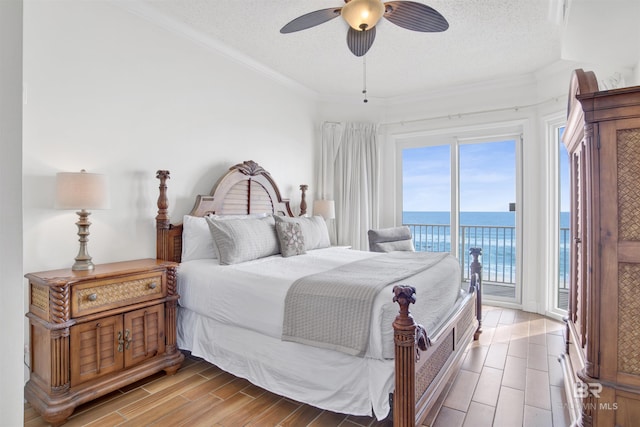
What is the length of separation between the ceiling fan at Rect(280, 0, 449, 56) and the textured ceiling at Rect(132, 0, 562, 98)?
0.38 meters

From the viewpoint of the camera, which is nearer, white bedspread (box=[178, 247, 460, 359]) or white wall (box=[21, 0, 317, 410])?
white bedspread (box=[178, 247, 460, 359])

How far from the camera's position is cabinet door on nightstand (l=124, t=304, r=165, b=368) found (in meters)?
2.19

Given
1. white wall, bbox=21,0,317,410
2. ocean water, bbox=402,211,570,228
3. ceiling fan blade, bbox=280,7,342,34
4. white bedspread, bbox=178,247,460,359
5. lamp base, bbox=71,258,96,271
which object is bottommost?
white bedspread, bbox=178,247,460,359

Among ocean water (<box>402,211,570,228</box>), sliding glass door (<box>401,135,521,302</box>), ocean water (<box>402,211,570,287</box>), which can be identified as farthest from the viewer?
ocean water (<box>402,211,570,287</box>)

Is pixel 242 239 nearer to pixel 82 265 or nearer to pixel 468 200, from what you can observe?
pixel 82 265

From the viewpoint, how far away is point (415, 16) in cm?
222

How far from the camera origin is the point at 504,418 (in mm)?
1934

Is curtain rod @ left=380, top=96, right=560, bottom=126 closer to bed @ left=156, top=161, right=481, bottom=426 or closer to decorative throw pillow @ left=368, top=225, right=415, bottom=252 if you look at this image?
decorative throw pillow @ left=368, top=225, right=415, bottom=252

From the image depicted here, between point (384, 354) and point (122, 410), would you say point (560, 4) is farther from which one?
point (122, 410)

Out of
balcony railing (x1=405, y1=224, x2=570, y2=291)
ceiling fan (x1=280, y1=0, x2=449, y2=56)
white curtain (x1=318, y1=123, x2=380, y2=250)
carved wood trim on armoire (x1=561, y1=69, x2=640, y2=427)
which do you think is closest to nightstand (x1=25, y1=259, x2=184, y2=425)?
ceiling fan (x1=280, y1=0, x2=449, y2=56)

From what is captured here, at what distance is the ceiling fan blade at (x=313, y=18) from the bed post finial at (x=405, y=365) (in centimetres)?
186

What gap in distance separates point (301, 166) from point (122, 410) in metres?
3.33

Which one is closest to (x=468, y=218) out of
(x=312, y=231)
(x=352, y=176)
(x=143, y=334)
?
(x=352, y=176)

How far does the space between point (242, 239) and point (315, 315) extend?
3.76 feet
